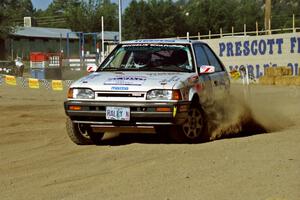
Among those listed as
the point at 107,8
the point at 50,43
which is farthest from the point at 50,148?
the point at 107,8

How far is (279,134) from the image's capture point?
8.91 metres

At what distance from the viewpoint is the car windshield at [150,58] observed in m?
9.16

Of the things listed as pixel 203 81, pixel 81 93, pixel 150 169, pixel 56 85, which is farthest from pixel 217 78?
pixel 56 85

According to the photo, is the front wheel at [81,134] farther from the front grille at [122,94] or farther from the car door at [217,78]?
the car door at [217,78]

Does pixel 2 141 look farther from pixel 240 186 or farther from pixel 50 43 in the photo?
pixel 50 43

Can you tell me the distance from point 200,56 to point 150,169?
10.9 feet

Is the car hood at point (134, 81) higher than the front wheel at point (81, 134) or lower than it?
higher

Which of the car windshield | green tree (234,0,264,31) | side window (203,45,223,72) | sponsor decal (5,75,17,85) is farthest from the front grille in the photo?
green tree (234,0,264,31)

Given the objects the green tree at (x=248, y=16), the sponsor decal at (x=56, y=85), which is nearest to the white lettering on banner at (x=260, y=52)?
the sponsor decal at (x=56, y=85)

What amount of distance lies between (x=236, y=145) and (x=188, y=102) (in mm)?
910

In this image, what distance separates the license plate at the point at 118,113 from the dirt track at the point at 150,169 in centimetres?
39

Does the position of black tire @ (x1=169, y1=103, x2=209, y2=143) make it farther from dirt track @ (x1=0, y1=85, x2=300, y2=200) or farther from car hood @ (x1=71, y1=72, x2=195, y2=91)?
car hood @ (x1=71, y1=72, x2=195, y2=91)

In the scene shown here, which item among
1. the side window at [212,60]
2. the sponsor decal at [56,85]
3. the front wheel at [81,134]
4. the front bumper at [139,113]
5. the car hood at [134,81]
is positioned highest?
the side window at [212,60]

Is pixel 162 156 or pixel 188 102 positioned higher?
pixel 188 102
